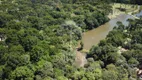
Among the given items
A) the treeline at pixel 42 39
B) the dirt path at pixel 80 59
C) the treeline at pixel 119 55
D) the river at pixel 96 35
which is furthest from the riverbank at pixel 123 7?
the dirt path at pixel 80 59

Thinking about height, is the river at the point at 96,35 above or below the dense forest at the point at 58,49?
below

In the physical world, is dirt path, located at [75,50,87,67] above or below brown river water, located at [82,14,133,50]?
above

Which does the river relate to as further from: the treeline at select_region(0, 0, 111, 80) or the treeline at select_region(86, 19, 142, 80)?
the treeline at select_region(86, 19, 142, 80)

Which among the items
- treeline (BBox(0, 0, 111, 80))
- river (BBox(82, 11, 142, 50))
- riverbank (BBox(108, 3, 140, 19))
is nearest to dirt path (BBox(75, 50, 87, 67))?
treeline (BBox(0, 0, 111, 80))

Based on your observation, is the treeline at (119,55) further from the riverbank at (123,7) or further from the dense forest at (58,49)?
the riverbank at (123,7)

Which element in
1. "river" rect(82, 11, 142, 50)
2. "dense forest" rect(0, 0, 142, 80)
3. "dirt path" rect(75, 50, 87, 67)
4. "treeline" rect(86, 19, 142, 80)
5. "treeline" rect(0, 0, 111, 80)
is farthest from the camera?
"river" rect(82, 11, 142, 50)

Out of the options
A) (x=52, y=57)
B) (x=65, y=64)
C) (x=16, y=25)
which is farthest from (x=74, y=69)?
(x=16, y=25)

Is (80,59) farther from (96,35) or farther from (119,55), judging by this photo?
(96,35)
